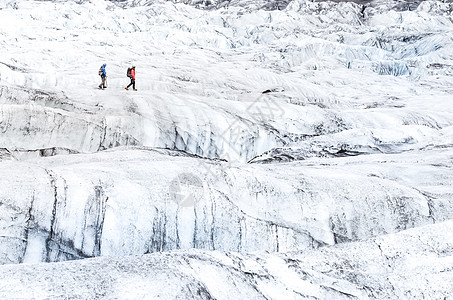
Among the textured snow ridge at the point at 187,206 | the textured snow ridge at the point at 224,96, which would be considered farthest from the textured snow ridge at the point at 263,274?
the textured snow ridge at the point at 224,96

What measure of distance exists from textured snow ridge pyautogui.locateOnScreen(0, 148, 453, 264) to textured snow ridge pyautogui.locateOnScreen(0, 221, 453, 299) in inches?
69.5

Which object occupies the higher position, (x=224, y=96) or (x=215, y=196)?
(x=224, y=96)

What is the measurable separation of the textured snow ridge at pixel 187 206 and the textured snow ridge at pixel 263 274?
5.79 ft

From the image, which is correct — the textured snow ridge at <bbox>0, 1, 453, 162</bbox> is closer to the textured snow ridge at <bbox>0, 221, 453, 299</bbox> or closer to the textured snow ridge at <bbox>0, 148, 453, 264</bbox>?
the textured snow ridge at <bbox>0, 148, 453, 264</bbox>

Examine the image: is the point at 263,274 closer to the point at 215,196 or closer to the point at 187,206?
the point at 187,206

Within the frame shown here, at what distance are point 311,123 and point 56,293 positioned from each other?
38.7 feet

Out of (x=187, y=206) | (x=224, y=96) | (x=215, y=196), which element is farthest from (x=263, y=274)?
(x=224, y=96)

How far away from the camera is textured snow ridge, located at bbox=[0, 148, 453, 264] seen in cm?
502

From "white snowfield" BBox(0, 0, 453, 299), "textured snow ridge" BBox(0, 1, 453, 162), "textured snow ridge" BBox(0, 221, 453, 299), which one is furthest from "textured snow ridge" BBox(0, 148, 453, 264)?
Result: "textured snow ridge" BBox(0, 1, 453, 162)

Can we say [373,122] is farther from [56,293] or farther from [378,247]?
[56,293]

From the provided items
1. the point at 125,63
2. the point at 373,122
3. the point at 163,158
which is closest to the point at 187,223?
the point at 163,158

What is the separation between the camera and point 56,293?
2.79 metres

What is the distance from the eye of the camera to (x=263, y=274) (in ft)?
11.5

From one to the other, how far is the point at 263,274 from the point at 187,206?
2.41m
